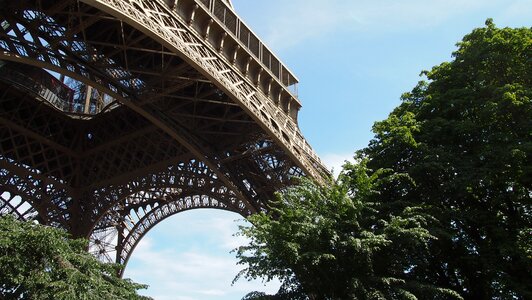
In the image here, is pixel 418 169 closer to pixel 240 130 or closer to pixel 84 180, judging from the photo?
pixel 240 130

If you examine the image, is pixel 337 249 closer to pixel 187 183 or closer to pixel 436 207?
pixel 436 207

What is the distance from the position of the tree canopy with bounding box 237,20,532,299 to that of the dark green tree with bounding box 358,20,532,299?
34 mm

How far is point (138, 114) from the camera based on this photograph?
93.9 feet

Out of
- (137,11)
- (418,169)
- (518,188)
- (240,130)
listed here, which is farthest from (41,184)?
(518,188)

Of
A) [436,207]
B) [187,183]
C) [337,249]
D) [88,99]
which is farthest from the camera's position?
[88,99]

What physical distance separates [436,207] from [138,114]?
19.0 m

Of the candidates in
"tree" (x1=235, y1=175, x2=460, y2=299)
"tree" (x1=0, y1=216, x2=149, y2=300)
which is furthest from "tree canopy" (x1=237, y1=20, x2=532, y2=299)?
"tree" (x1=0, y1=216, x2=149, y2=300)

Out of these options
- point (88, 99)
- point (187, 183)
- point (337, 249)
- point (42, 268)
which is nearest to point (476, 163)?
point (337, 249)

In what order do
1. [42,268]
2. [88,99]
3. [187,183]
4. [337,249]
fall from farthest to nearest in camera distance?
[88,99]
[187,183]
[337,249]
[42,268]

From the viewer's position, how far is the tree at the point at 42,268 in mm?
10664

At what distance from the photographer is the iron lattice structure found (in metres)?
17.5

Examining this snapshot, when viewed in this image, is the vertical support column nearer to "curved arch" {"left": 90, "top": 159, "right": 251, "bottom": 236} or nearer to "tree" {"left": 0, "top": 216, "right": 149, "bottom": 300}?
"curved arch" {"left": 90, "top": 159, "right": 251, "bottom": 236}

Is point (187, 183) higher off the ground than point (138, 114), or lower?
lower

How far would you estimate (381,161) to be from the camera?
603 inches
